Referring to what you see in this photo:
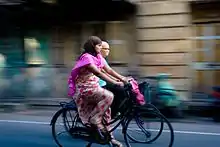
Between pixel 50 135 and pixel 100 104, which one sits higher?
pixel 100 104

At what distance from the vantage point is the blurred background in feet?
38.7

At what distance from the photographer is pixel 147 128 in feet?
22.4

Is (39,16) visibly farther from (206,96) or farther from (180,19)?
(206,96)

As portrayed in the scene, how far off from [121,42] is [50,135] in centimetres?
521

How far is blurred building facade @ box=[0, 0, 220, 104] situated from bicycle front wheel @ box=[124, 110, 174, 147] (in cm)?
484

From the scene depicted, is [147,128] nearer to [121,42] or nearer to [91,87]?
[91,87]

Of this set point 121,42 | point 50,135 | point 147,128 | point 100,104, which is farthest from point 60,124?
point 121,42

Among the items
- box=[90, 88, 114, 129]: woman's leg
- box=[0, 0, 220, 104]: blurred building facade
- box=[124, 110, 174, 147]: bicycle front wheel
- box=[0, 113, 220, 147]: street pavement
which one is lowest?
box=[0, 113, 220, 147]: street pavement

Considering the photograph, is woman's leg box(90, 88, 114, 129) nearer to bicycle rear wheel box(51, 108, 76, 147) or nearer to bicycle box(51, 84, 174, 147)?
bicycle box(51, 84, 174, 147)

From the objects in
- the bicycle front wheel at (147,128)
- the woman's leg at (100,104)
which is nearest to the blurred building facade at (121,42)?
the bicycle front wheel at (147,128)

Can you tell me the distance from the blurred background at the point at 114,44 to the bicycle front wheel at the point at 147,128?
12.1 feet

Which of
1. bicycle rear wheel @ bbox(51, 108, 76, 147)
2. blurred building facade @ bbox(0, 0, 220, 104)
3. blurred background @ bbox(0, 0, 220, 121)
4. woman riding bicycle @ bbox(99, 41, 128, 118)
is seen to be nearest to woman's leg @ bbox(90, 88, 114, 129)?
woman riding bicycle @ bbox(99, 41, 128, 118)

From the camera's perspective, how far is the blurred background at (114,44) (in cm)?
1179

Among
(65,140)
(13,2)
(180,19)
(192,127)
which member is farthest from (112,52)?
(65,140)
